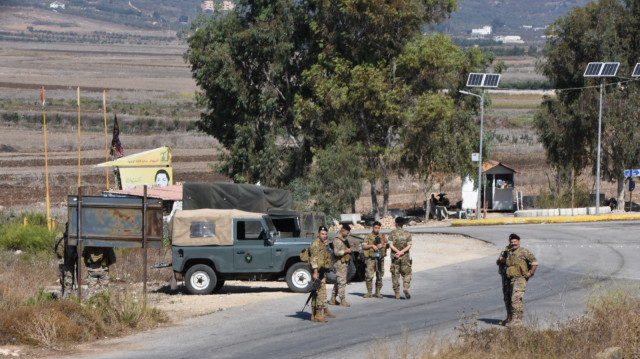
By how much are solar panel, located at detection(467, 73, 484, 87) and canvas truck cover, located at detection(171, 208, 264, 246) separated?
90.6 ft

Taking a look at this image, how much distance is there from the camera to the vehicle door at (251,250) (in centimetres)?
2259

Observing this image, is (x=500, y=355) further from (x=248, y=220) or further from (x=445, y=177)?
(x=445, y=177)

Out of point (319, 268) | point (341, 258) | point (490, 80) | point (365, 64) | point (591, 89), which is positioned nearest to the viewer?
point (319, 268)

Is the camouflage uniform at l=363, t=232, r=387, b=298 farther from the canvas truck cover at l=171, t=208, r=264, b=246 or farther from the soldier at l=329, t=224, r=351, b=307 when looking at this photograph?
the canvas truck cover at l=171, t=208, r=264, b=246

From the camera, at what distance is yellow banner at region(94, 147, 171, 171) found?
4438 centimetres

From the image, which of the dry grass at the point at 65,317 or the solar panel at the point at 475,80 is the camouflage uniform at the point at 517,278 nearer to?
the dry grass at the point at 65,317

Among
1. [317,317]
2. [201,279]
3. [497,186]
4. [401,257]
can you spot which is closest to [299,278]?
[201,279]

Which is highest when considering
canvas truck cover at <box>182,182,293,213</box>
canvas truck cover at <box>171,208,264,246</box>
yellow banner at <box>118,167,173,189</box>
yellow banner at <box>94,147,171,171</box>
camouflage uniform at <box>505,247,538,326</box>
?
yellow banner at <box>94,147,171,171</box>

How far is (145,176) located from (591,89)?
26.4m

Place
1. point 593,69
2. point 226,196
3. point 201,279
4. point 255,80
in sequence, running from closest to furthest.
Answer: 1. point 201,279
2. point 226,196
3. point 593,69
4. point 255,80

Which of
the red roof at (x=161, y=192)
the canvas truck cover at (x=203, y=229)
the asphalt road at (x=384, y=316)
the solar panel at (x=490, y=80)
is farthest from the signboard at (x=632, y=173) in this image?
the canvas truck cover at (x=203, y=229)

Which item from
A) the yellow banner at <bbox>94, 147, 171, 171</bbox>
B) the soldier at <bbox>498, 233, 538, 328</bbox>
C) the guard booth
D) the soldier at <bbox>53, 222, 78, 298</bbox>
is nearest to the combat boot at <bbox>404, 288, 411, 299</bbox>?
the soldier at <bbox>498, 233, 538, 328</bbox>

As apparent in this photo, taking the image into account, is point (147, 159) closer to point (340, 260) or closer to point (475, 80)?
point (475, 80)

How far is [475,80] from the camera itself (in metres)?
48.1
